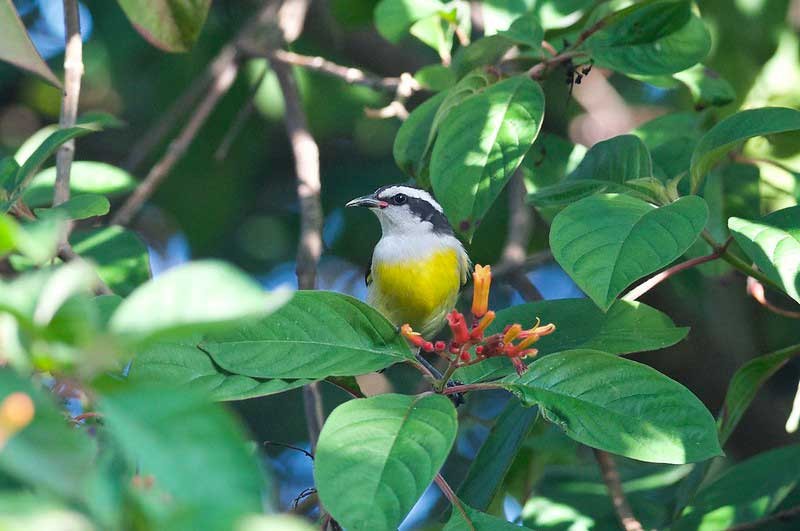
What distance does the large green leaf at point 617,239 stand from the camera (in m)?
A: 2.07

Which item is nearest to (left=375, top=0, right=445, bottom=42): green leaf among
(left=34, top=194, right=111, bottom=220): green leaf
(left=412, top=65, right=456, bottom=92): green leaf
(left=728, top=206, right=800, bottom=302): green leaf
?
(left=412, top=65, right=456, bottom=92): green leaf

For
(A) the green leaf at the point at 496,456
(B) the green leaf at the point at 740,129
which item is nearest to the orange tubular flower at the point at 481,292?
(A) the green leaf at the point at 496,456

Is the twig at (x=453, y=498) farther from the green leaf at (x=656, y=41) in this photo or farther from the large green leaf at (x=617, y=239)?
the green leaf at (x=656, y=41)

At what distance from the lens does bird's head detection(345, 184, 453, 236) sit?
4453 millimetres

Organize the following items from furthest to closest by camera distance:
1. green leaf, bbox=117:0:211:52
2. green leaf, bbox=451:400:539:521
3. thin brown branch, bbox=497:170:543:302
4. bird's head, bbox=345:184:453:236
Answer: bird's head, bbox=345:184:453:236, thin brown branch, bbox=497:170:543:302, green leaf, bbox=117:0:211:52, green leaf, bbox=451:400:539:521

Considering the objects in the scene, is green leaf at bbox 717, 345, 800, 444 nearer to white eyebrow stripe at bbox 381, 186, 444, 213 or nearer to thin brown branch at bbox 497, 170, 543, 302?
thin brown branch at bbox 497, 170, 543, 302

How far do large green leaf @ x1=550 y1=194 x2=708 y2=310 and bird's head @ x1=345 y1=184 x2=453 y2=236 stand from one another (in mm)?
2166

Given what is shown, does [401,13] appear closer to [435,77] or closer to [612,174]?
[435,77]

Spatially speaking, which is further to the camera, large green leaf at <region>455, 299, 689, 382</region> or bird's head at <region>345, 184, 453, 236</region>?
bird's head at <region>345, 184, 453, 236</region>

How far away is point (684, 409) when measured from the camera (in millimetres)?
2025

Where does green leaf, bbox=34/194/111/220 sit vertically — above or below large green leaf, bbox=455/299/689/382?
above

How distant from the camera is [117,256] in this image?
3.27 m

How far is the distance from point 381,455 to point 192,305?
0.88 m

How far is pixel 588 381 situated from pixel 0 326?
1354 mm
